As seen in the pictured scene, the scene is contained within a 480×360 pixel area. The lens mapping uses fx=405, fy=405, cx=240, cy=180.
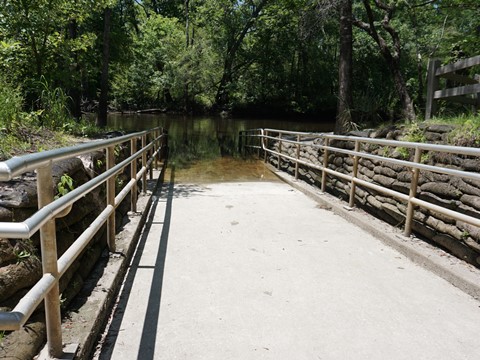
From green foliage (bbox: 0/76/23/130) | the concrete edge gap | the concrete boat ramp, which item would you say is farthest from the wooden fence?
green foliage (bbox: 0/76/23/130)

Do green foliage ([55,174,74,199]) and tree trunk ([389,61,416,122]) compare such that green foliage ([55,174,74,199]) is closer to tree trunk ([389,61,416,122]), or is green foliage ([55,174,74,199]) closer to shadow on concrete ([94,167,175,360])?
shadow on concrete ([94,167,175,360])

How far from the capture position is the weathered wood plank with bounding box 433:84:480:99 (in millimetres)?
5582

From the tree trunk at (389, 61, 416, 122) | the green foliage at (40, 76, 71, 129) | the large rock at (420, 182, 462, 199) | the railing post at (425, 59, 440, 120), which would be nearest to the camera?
the large rock at (420, 182, 462, 199)

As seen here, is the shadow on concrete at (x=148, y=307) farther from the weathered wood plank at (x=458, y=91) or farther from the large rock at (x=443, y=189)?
the weathered wood plank at (x=458, y=91)

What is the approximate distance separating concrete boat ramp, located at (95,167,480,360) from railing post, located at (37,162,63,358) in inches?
16.8

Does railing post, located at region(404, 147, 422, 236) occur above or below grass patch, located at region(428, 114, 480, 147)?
below

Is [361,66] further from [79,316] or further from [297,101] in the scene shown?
[79,316]

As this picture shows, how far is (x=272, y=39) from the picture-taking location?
37000mm

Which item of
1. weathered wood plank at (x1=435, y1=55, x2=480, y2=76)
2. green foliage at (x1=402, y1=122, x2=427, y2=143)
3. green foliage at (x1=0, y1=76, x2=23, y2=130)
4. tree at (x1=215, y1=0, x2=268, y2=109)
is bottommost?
green foliage at (x1=402, y1=122, x2=427, y2=143)

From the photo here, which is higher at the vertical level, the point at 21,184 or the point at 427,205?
the point at 21,184

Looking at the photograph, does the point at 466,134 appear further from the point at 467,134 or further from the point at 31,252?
the point at 31,252

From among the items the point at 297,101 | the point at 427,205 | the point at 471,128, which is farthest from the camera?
the point at 297,101

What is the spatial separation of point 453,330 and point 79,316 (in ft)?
7.89

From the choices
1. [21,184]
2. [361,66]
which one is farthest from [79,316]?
[361,66]
